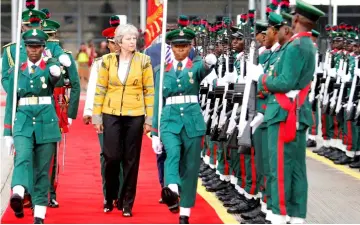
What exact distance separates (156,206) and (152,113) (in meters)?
1.31

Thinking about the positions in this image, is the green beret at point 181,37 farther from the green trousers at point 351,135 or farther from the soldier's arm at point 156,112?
the green trousers at point 351,135

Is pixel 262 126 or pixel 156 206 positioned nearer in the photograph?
pixel 262 126

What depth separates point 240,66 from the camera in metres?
12.7

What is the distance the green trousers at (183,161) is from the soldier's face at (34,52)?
137 cm

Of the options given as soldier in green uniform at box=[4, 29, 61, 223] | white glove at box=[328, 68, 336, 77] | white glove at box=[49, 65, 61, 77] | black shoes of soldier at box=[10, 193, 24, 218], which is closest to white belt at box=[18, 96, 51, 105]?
soldier in green uniform at box=[4, 29, 61, 223]

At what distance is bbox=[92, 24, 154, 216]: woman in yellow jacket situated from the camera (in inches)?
462

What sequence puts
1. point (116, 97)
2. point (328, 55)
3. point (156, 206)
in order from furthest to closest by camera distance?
1. point (328, 55)
2. point (156, 206)
3. point (116, 97)

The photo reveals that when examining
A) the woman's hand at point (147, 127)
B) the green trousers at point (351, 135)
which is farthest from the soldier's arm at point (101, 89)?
the green trousers at point (351, 135)

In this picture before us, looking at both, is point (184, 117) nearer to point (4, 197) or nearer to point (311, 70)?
point (311, 70)

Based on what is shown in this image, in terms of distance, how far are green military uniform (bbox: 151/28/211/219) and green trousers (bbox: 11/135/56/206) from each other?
1095mm

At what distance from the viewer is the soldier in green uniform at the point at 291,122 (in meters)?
9.99

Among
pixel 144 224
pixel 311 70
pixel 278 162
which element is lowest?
pixel 144 224

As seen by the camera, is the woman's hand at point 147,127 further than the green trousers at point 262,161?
Yes

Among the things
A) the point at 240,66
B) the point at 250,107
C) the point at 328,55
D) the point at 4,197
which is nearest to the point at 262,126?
the point at 250,107
